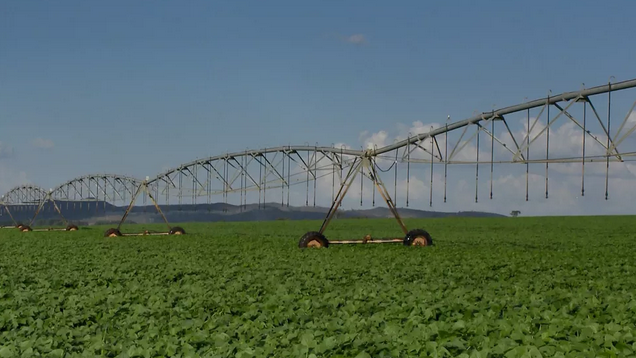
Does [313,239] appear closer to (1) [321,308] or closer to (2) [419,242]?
(2) [419,242]

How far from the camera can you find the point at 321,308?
43.8ft

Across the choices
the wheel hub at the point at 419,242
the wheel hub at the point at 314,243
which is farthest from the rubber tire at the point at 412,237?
the wheel hub at the point at 314,243

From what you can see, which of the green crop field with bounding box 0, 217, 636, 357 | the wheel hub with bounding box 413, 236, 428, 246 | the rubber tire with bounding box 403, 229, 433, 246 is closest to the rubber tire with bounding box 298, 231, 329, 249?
the rubber tire with bounding box 403, 229, 433, 246

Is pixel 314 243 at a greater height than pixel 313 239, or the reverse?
pixel 313 239

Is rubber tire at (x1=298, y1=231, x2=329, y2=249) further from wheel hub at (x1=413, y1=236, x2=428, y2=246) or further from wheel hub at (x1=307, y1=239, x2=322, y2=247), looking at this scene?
wheel hub at (x1=413, y1=236, x2=428, y2=246)

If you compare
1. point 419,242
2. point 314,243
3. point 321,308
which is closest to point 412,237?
point 419,242

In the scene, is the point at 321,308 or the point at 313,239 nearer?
the point at 321,308

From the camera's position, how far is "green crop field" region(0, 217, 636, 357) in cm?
997

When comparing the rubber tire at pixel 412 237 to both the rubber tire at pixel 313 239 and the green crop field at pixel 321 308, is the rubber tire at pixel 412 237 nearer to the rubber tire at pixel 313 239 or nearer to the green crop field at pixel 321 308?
the rubber tire at pixel 313 239

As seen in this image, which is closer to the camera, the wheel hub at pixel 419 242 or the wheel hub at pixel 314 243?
the wheel hub at pixel 314 243

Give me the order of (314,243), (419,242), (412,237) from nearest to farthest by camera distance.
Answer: (314,243) < (419,242) < (412,237)

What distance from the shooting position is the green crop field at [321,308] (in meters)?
9.97

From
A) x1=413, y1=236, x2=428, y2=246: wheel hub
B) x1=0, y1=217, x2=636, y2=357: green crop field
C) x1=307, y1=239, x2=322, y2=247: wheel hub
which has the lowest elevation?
x1=0, y1=217, x2=636, y2=357: green crop field

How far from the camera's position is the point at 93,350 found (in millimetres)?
10578
